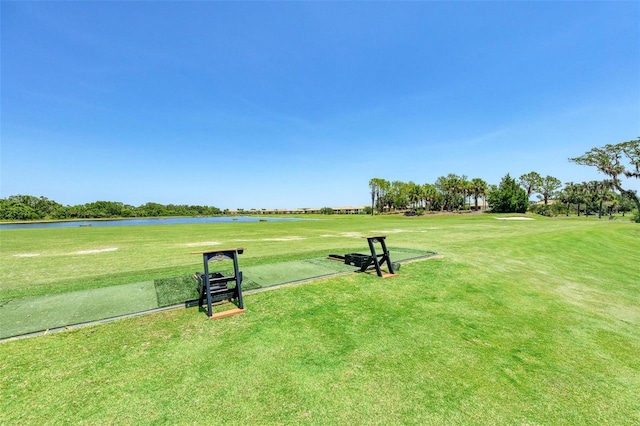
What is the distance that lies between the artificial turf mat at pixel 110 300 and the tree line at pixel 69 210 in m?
132

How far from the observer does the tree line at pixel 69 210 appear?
93312 mm

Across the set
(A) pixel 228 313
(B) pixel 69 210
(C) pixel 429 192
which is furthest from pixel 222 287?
(B) pixel 69 210

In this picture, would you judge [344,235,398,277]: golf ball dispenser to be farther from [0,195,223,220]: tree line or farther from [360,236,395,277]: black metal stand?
[0,195,223,220]: tree line

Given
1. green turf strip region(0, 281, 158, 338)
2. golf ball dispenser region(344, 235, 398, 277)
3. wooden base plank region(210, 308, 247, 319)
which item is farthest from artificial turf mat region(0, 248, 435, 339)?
wooden base plank region(210, 308, 247, 319)

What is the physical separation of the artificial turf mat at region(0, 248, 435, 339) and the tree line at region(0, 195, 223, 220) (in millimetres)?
132045

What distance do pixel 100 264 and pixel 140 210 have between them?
148267 mm

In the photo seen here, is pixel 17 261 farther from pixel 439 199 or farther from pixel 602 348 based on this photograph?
pixel 439 199

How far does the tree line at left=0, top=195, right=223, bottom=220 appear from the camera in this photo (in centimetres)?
9331

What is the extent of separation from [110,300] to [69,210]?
475 feet

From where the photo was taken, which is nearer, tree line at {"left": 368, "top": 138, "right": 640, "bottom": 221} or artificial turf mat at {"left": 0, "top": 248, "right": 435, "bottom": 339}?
artificial turf mat at {"left": 0, "top": 248, "right": 435, "bottom": 339}

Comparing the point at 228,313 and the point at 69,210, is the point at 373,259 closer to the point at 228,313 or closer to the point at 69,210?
the point at 228,313

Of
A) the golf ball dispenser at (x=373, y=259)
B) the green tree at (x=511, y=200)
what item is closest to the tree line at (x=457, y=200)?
the green tree at (x=511, y=200)

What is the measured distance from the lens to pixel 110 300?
233 inches

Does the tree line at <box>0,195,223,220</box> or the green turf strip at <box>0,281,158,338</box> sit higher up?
the tree line at <box>0,195,223,220</box>
